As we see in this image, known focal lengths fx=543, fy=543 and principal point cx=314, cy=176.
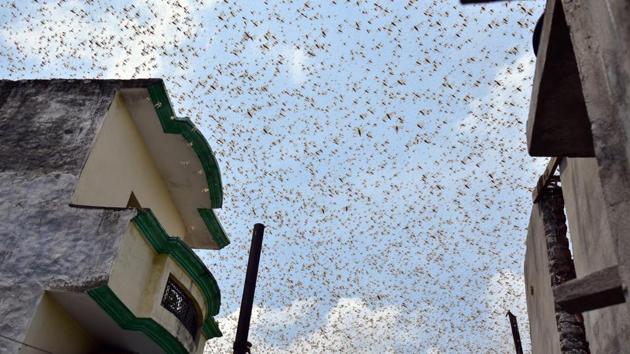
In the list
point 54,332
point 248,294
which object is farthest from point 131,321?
point 248,294

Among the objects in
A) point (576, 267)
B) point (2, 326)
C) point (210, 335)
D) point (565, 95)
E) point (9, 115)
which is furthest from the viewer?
point (210, 335)

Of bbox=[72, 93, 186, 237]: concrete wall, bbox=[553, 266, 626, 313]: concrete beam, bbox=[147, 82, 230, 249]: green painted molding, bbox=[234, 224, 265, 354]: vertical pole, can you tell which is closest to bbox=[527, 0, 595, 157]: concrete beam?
bbox=[553, 266, 626, 313]: concrete beam

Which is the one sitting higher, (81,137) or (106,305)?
(81,137)

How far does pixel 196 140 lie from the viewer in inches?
490

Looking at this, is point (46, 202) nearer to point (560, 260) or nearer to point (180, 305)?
point (180, 305)

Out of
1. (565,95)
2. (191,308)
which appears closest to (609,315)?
(565,95)

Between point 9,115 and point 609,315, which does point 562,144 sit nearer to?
point 609,315

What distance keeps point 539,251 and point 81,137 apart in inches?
346

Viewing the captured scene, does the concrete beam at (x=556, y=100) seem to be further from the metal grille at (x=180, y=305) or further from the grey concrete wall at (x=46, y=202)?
the metal grille at (x=180, y=305)

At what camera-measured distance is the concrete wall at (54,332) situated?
28.5ft

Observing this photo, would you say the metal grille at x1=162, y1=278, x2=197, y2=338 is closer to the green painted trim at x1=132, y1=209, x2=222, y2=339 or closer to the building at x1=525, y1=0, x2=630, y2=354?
the green painted trim at x1=132, y1=209, x2=222, y2=339

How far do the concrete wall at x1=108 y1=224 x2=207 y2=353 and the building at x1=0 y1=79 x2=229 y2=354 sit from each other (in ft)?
0.07

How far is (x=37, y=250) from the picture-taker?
954 cm

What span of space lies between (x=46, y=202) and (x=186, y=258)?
2879 millimetres
